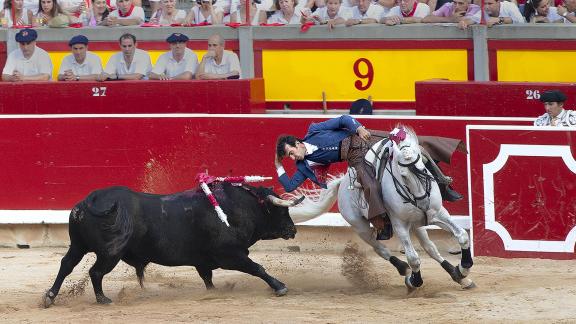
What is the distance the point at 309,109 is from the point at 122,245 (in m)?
4.57

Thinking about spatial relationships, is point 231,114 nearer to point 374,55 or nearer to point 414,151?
point 374,55

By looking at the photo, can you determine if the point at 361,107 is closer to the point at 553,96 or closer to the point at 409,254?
the point at 553,96

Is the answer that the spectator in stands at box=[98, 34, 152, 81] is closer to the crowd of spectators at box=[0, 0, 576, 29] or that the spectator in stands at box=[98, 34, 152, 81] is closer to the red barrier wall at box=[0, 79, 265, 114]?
the red barrier wall at box=[0, 79, 265, 114]

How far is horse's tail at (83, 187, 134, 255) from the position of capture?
10023 millimetres

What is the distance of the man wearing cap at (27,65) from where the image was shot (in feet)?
46.2

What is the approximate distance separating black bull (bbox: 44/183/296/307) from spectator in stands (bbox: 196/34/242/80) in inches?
131

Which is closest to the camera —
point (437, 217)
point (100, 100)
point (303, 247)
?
point (437, 217)

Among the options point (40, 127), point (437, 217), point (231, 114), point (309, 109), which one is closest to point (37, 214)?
point (40, 127)

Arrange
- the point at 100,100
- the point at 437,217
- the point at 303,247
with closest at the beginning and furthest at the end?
the point at 437,217, the point at 303,247, the point at 100,100

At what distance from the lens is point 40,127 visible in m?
13.1

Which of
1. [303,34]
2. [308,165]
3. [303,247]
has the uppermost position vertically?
[303,34]

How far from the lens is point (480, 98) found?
12.5 metres

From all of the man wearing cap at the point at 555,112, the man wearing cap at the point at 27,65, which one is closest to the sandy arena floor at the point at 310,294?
the man wearing cap at the point at 555,112

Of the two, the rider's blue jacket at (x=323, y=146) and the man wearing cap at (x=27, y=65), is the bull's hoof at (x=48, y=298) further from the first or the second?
the man wearing cap at (x=27, y=65)
